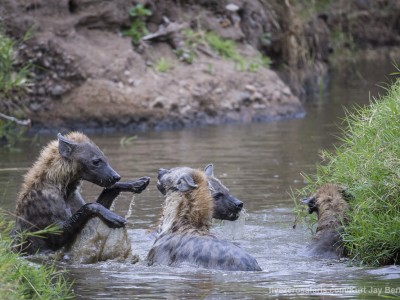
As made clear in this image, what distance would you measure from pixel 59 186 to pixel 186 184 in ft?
4.81

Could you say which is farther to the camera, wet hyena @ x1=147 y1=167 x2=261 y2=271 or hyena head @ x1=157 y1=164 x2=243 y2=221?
hyena head @ x1=157 y1=164 x2=243 y2=221

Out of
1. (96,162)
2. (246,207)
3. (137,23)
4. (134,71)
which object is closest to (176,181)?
(96,162)

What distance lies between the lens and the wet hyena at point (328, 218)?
8656 mm

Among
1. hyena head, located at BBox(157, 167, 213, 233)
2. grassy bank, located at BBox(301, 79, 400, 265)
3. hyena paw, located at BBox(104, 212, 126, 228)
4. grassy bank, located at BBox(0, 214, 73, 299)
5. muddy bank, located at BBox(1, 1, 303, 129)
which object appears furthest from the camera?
muddy bank, located at BBox(1, 1, 303, 129)

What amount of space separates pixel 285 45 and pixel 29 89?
304 inches

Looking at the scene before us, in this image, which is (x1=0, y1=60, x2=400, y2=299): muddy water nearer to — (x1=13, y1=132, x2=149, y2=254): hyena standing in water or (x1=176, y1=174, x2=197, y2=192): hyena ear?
(x1=13, y1=132, x2=149, y2=254): hyena standing in water

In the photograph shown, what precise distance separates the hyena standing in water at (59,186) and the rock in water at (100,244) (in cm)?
10

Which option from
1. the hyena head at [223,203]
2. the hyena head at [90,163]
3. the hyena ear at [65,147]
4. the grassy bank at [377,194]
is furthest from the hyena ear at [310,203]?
the hyena ear at [65,147]

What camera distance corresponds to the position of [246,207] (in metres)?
11.5

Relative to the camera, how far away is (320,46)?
27031mm

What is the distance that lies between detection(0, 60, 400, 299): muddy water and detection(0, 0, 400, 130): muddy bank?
88cm

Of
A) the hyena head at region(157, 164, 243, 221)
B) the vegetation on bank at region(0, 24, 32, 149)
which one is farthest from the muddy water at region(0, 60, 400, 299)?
the vegetation on bank at region(0, 24, 32, 149)

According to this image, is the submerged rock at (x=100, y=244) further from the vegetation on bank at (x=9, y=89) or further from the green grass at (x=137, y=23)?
the green grass at (x=137, y=23)

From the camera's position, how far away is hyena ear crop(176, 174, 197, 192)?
8468mm
